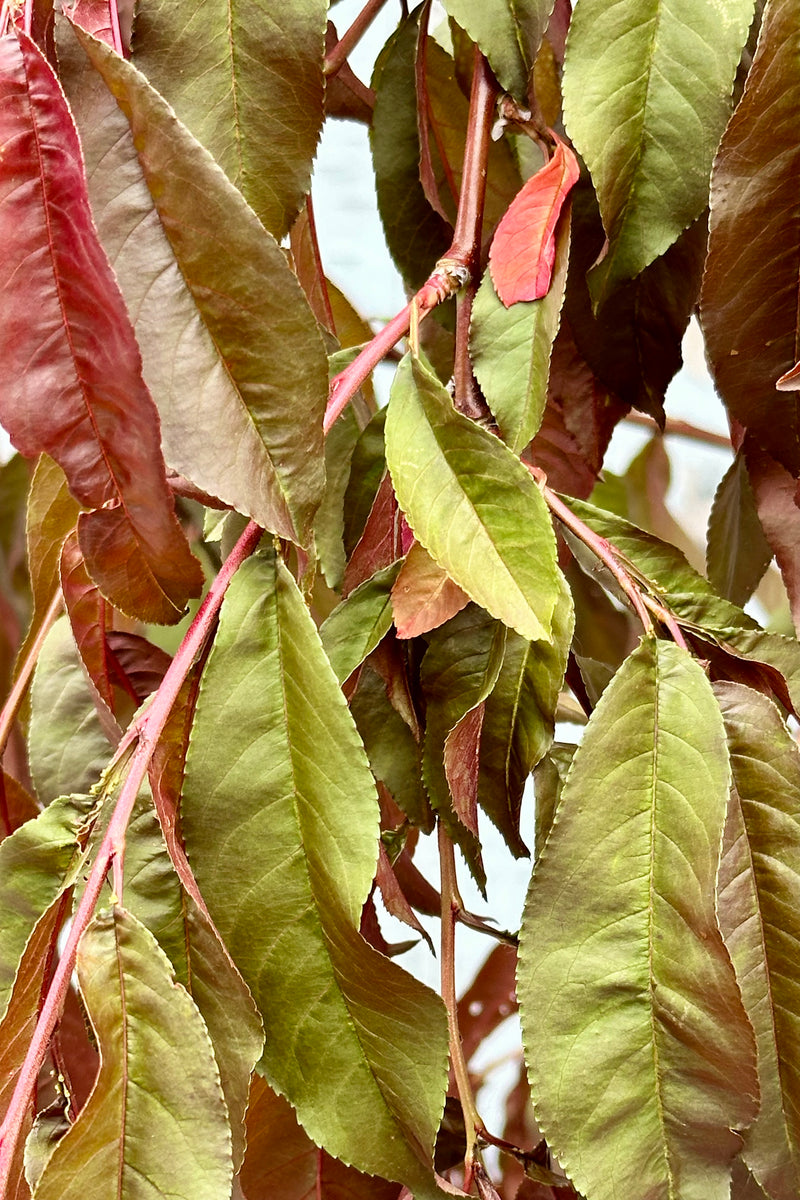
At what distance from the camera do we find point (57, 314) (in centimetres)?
25

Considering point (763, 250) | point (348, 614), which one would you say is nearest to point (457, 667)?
point (348, 614)

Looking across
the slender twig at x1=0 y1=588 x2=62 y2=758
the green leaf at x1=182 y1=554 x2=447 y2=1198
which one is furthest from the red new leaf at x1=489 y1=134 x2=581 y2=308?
the slender twig at x1=0 y1=588 x2=62 y2=758

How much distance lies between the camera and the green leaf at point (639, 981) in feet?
0.91

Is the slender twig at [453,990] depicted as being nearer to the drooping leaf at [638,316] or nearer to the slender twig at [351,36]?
the drooping leaf at [638,316]

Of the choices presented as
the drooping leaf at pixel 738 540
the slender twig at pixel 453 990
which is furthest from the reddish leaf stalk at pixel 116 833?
the drooping leaf at pixel 738 540

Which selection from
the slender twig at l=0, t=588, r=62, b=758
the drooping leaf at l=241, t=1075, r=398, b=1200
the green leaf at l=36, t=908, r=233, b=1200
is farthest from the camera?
the slender twig at l=0, t=588, r=62, b=758

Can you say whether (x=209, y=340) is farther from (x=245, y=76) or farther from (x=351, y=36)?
(x=351, y=36)

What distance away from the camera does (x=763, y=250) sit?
0.32 meters

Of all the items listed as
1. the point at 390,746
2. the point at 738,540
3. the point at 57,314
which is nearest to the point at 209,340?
the point at 57,314

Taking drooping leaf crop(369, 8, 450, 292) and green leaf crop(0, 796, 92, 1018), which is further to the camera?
drooping leaf crop(369, 8, 450, 292)

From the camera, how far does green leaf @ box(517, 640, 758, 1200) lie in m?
0.28

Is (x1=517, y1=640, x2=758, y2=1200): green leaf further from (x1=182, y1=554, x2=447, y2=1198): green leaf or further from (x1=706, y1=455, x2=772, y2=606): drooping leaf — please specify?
(x1=706, y1=455, x2=772, y2=606): drooping leaf

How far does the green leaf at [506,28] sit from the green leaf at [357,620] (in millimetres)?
134

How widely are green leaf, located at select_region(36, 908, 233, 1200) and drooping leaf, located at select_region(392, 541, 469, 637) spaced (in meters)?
0.09
